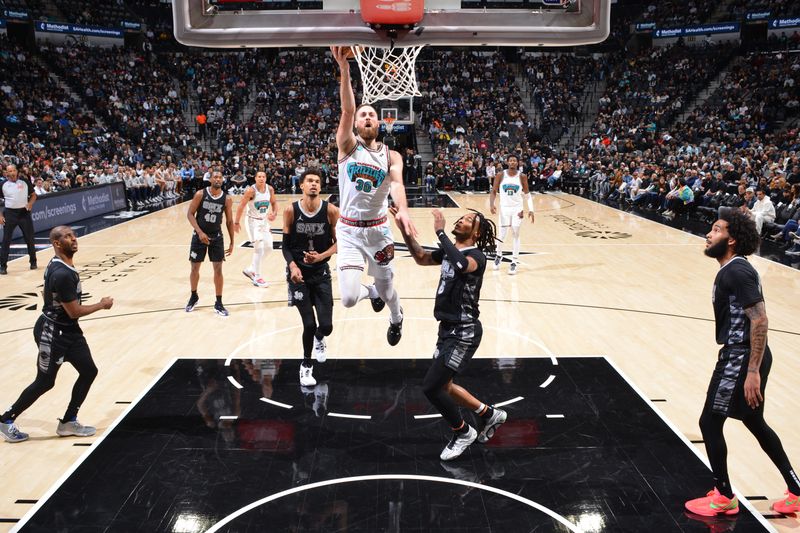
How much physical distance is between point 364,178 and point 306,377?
1934mm

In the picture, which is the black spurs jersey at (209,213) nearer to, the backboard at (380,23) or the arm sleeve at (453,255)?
the backboard at (380,23)

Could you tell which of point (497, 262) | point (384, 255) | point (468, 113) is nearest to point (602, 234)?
point (497, 262)

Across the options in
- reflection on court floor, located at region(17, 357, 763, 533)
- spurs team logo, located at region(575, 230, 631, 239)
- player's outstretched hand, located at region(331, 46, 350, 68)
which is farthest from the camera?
spurs team logo, located at region(575, 230, 631, 239)

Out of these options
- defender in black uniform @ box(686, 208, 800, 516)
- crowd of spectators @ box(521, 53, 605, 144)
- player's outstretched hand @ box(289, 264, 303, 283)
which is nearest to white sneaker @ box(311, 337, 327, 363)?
player's outstretched hand @ box(289, 264, 303, 283)

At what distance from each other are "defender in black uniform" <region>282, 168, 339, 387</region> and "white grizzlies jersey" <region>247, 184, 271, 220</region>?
3.85m

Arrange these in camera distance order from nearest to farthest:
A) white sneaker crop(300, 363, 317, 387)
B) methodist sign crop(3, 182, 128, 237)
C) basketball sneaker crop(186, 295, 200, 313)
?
white sneaker crop(300, 363, 317, 387) < basketball sneaker crop(186, 295, 200, 313) < methodist sign crop(3, 182, 128, 237)

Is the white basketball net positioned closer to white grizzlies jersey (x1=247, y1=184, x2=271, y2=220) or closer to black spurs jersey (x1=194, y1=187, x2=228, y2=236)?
white grizzlies jersey (x1=247, y1=184, x2=271, y2=220)

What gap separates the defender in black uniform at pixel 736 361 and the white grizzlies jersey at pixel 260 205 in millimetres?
7159

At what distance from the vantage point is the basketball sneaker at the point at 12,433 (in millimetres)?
5074

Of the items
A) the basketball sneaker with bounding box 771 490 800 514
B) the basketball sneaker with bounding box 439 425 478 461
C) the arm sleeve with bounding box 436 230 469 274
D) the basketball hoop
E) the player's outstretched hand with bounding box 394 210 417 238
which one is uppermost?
the basketball hoop

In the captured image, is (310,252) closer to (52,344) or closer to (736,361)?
(52,344)

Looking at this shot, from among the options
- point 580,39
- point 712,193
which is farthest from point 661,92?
point 580,39

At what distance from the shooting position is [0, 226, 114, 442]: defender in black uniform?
15.6 ft

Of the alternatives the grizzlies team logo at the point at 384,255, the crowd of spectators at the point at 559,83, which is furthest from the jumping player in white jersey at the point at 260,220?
the crowd of spectators at the point at 559,83
